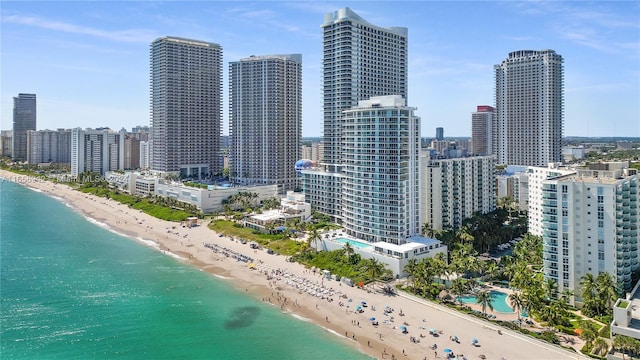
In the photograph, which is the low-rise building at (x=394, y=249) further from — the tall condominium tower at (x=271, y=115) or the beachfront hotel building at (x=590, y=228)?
the tall condominium tower at (x=271, y=115)

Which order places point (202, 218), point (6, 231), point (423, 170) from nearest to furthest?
point (423, 170)
point (6, 231)
point (202, 218)

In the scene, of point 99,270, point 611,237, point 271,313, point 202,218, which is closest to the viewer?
point 611,237

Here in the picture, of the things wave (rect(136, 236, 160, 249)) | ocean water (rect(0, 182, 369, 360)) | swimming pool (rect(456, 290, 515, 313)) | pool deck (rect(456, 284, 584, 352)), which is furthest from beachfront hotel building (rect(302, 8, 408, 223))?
pool deck (rect(456, 284, 584, 352))

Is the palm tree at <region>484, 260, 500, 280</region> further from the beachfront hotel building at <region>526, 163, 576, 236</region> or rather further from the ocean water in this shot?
the ocean water

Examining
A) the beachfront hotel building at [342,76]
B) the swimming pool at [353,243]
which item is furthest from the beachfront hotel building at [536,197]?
the beachfront hotel building at [342,76]

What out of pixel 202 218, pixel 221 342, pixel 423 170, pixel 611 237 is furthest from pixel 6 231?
pixel 611 237

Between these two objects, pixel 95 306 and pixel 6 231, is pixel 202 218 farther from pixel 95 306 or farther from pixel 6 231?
pixel 95 306

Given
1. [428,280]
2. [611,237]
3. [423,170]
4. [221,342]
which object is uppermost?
[423,170]

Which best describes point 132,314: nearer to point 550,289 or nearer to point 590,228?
point 550,289
